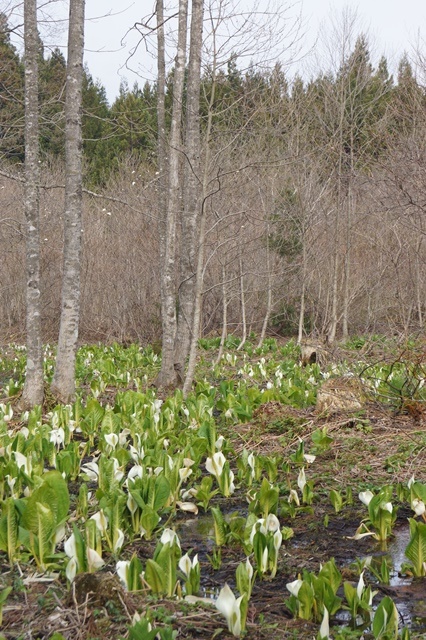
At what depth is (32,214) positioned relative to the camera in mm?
8477

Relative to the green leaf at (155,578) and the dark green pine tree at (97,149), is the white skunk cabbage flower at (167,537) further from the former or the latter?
the dark green pine tree at (97,149)

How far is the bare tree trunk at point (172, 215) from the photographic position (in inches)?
390

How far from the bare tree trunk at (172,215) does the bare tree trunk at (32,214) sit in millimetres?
1920

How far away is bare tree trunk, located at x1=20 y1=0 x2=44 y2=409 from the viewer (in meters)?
8.47

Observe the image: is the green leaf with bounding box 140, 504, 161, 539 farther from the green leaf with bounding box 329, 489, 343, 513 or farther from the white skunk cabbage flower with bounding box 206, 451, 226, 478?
the green leaf with bounding box 329, 489, 343, 513

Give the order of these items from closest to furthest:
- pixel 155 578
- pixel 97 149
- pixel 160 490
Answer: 1. pixel 155 578
2. pixel 160 490
3. pixel 97 149

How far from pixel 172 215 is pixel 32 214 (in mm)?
2283

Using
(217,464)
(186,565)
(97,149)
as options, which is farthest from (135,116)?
(186,565)

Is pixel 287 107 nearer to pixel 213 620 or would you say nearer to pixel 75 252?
pixel 75 252

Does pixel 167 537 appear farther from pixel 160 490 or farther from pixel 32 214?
pixel 32 214

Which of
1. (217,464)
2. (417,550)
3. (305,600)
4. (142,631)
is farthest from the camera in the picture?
(217,464)

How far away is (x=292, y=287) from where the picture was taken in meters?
20.5

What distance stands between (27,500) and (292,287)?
17.1 metres

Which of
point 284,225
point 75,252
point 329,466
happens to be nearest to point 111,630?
point 329,466
